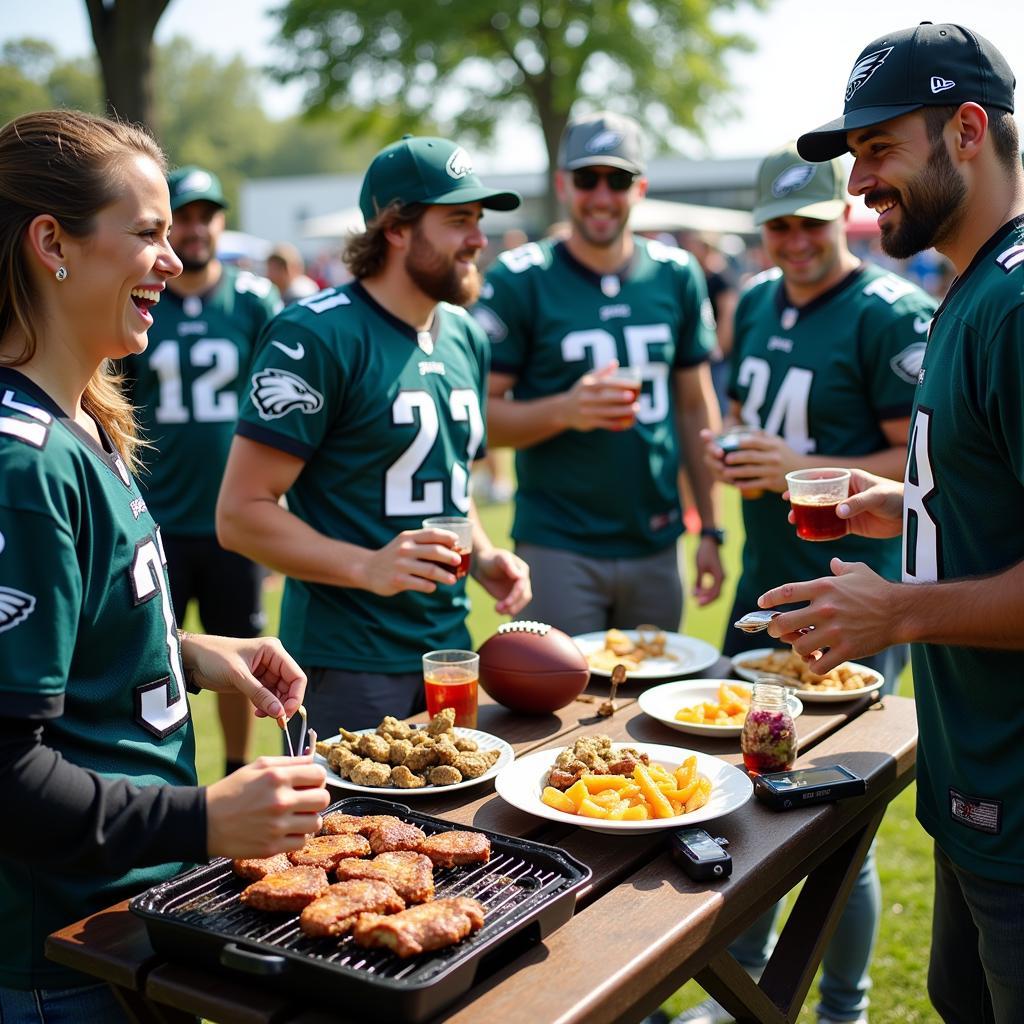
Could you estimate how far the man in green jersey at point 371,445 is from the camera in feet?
11.0

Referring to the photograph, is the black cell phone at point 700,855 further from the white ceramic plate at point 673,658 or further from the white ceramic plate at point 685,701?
the white ceramic plate at point 673,658

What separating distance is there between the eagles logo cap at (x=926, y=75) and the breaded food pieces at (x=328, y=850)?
6.26 feet

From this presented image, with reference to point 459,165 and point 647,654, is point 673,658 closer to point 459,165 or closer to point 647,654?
point 647,654

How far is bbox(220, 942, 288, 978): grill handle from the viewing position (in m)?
1.69

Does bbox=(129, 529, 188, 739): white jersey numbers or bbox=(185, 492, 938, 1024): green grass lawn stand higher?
bbox=(129, 529, 188, 739): white jersey numbers

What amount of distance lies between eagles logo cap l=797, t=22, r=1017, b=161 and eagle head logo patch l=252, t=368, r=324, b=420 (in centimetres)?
169

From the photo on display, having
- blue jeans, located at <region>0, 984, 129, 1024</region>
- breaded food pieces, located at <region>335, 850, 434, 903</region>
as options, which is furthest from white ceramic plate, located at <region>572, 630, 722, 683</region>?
blue jeans, located at <region>0, 984, 129, 1024</region>

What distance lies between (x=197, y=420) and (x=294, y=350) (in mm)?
2412

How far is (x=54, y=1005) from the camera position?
6.62 feet

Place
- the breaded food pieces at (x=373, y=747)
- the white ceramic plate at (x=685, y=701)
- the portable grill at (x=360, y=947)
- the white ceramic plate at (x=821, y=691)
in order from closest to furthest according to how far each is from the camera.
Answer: the portable grill at (x=360, y=947), the breaded food pieces at (x=373, y=747), the white ceramic plate at (x=685, y=701), the white ceramic plate at (x=821, y=691)

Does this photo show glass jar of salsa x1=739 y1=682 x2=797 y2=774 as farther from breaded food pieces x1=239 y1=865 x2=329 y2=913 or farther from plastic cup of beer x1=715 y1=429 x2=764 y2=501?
plastic cup of beer x1=715 y1=429 x2=764 y2=501

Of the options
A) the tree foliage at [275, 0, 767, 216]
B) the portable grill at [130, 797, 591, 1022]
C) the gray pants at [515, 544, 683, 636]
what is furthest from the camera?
the tree foliage at [275, 0, 767, 216]

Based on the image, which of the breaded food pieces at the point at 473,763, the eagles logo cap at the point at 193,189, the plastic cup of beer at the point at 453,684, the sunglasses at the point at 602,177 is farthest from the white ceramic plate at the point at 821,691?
the eagles logo cap at the point at 193,189

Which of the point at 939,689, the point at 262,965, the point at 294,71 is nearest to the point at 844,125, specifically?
the point at 939,689
